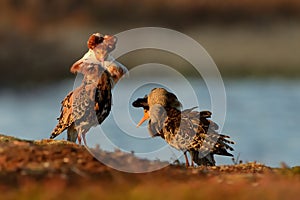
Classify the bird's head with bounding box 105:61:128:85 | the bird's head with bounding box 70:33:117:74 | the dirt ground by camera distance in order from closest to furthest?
1. the dirt ground
2. the bird's head with bounding box 105:61:128:85
3. the bird's head with bounding box 70:33:117:74

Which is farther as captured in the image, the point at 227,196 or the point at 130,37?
the point at 130,37

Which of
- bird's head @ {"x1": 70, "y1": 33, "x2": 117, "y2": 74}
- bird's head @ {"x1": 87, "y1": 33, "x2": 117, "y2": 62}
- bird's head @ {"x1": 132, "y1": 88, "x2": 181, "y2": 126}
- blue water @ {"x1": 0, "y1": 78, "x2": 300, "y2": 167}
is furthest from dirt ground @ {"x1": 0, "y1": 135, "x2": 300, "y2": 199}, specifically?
blue water @ {"x1": 0, "y1": 78, "x2": 300, "y2": 167}

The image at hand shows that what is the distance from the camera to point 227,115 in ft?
105

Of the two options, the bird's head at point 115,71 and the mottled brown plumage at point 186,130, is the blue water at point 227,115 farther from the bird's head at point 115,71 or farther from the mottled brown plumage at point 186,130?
the bird's head at point 115,71

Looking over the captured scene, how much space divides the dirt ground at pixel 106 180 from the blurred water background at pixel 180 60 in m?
12.8

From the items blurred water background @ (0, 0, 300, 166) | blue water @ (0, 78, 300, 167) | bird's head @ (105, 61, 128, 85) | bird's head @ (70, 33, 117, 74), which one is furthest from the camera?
blurred water background @ (0, 0, 300, 166)

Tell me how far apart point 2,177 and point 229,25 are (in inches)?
1606

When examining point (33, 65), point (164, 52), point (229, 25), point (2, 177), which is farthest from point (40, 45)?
point (2, 177)

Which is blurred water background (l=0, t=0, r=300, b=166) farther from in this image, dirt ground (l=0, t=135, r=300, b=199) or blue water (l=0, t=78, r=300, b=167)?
dirt ground (l=0, t=135, r=300, b=199)

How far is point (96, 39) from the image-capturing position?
15.6 m

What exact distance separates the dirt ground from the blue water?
6831mm

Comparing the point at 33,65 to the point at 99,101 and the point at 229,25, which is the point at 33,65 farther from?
the point at 99,101

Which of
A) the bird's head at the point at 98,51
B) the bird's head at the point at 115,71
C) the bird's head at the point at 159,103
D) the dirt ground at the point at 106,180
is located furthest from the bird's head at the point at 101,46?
the dirt ground at the point at 106,180

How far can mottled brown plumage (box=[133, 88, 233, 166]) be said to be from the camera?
15898 millimetres
